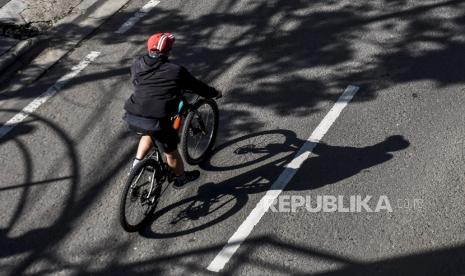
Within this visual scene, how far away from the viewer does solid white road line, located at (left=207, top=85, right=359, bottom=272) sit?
5.68 meters

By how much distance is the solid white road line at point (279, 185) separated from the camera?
5676mm

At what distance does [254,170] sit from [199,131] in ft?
2.50

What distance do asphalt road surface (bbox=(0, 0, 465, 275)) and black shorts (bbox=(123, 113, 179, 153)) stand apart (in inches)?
32.2

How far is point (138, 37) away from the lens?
8672mm

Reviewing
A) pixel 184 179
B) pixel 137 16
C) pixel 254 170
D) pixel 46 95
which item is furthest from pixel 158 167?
pixel 137 16

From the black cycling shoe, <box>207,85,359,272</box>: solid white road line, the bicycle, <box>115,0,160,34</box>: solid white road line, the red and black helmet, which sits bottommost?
<box>207,85,359,272</box>: solid white road line

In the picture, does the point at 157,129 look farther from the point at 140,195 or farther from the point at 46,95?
the point at 46,95

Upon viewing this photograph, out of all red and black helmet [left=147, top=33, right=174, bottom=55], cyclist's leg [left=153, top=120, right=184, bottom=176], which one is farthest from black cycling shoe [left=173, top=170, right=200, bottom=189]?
red and black helmet [left=147, top=33, right=174, bottom=55]

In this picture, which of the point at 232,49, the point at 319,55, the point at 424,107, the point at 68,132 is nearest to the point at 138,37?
the point at 232,49

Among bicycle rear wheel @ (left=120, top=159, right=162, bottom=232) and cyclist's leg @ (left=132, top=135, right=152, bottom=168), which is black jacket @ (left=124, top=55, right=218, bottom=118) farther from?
bicycle rear wheel @ (left=120, top=159, right=162, bottom=232)

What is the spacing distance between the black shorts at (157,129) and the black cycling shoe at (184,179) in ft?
1.90

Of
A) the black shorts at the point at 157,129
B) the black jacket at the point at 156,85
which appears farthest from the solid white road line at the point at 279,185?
the black jacket at the point at 156,85

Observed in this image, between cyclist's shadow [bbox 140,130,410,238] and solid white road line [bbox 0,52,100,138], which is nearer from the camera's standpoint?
cyclist's shadow [bbox 140,130,410,238]

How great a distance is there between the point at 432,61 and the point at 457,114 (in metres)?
1.10
